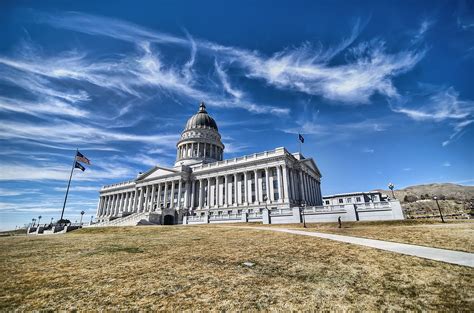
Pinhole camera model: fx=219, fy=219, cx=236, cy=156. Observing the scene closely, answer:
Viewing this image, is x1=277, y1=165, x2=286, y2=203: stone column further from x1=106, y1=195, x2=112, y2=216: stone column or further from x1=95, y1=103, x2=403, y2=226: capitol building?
x1=106, y1=195, x2=112, y2=216: stone column

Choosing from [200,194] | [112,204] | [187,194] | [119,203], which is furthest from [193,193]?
[112,204]

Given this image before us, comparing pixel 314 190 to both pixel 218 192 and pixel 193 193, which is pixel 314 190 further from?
pixel 193 193

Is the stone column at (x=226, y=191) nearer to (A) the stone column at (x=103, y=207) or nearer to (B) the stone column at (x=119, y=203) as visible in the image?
(B) the stone column at (x=119, y=203)

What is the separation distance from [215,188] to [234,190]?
7.37 m

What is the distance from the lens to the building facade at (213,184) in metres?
59.3

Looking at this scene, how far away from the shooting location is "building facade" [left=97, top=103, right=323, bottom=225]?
59.3 metres

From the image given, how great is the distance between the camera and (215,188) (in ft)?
231

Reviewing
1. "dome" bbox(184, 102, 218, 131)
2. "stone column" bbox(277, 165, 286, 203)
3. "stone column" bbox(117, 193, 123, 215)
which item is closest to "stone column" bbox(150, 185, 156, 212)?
"stone column" bbox(117, 193, 123, 215)

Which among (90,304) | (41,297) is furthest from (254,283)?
(41,297)

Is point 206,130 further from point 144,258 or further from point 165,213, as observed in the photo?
point 144,258

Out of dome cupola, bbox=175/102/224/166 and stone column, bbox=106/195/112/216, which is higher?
dome cupola, bbox=175/102/224/166

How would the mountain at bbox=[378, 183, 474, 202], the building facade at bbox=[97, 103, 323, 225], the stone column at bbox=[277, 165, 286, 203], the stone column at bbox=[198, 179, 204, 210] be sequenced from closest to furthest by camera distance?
the stone column at bbox=[277, 165, 286, 203]
the building facade at bbox=[97, 103, 323, 225]
the stone column at bbox=[198, 179, 204, 210]
the mountain at bbox=[378, 183, 474, 202]

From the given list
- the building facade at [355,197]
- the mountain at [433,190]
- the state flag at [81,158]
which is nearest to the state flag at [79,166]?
the state flag at [81,158]

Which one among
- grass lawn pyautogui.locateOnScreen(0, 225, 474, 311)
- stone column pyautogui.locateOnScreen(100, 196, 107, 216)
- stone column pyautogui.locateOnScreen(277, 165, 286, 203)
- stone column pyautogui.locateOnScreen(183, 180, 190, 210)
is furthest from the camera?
stone column pyautogui.locateOnScreen(100, 196, 107, 216)
